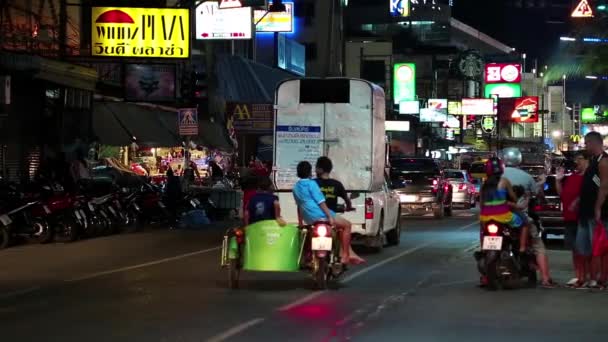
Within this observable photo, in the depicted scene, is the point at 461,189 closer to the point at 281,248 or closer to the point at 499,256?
the point at 499,256

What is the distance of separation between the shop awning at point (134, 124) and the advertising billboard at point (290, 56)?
1597 cm

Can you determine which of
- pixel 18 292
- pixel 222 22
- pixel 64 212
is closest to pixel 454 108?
pixel 222 22

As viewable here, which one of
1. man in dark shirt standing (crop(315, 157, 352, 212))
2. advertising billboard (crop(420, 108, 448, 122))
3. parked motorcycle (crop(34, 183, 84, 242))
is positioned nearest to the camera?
man in dark shirt standing (crop(315, 157, 352, 212))

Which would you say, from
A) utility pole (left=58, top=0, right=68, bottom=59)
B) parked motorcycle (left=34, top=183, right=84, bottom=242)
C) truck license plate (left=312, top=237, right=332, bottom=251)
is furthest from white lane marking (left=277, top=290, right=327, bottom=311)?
utility pole (left=58, top=0, right=68, bottom=59)

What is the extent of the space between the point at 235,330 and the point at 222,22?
27.1 metres

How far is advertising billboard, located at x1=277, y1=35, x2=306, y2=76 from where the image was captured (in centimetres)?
5238

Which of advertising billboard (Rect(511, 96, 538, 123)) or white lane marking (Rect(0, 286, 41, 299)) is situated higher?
advertising billboard (Rect(511, 96, 538, 123))

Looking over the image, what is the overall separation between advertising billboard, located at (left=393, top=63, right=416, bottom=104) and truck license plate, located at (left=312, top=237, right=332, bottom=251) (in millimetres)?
57459

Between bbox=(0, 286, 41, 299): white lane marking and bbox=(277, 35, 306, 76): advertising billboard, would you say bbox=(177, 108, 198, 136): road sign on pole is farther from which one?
bbox=(277, 35, 306, 76): advertising billboard

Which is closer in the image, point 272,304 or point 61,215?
point 272,304

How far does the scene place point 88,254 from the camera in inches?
769

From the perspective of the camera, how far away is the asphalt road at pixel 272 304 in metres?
10.0

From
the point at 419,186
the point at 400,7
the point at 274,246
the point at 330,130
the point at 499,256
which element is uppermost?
the point at 400,7

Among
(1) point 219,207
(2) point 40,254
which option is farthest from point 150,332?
(1) point 219,207
